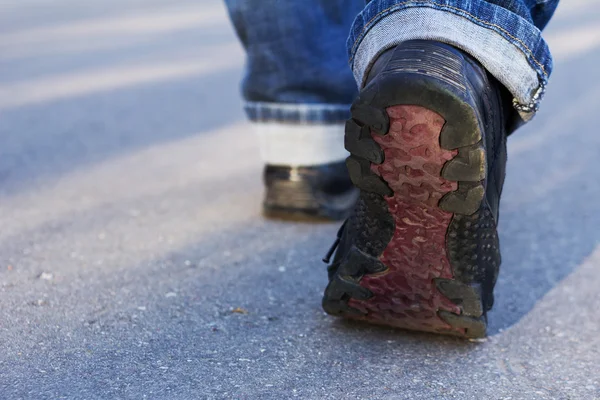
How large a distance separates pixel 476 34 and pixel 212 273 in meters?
0.65

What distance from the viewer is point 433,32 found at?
1.11 metres

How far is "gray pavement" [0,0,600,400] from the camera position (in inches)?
43.2

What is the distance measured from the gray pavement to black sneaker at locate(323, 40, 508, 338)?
85 mm

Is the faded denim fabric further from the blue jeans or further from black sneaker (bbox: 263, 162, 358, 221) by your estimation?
black sneaker (bbox: 263, 162, 358, 221)

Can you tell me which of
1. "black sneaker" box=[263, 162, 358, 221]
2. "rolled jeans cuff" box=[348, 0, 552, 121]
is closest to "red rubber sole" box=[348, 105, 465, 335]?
"rolled jeans cuff" box=[348, 0, 552, 121]

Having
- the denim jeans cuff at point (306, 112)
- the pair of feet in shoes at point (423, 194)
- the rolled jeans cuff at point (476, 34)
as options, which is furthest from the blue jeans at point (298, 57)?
the pair of feet in shoes at point (423, 194)

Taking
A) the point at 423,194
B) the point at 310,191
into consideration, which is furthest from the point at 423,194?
the point at 310,191

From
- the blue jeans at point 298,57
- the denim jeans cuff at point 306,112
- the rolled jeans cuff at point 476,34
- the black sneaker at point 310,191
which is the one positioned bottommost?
the black sneaker at point 310,191

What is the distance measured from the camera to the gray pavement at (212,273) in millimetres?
1098

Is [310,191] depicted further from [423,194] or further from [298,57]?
[423,194]

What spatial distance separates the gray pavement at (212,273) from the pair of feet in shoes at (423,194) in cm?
8

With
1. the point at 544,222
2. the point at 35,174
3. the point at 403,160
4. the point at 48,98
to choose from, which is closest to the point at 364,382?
the point at 403,160

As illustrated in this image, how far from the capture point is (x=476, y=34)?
1114mm

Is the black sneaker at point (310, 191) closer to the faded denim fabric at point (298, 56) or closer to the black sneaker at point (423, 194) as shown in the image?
the faded denim fabric at point (298, 56)
